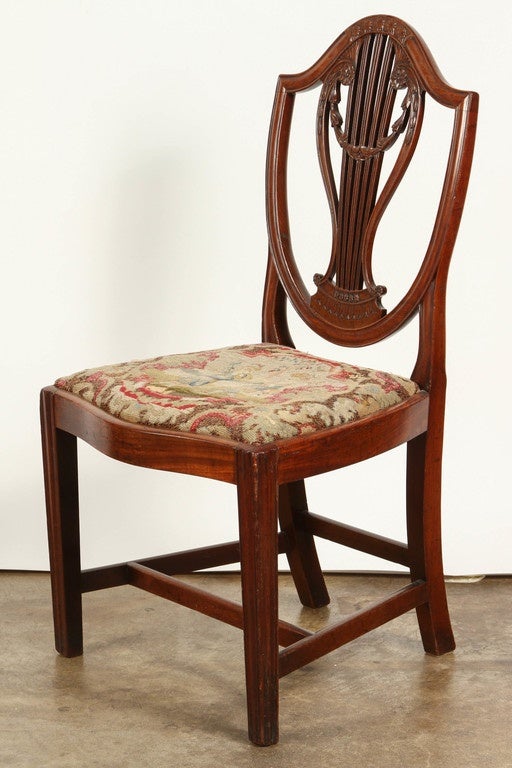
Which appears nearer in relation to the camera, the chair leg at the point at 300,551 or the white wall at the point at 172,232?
the chair leg at the point at 300,551

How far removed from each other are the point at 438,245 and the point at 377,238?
0.62 meters

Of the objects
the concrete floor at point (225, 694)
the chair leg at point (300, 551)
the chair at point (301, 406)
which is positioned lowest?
the concrete floor at point (225, 694)

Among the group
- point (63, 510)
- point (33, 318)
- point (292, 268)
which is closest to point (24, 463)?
point (33, 318)

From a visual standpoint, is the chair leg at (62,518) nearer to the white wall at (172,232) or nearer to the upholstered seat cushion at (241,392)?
the upholstered seat cushion at (241,392)

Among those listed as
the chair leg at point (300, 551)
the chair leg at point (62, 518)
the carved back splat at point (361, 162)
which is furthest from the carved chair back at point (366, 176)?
the chair leg at point (62, 518)

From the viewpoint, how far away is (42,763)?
1.70 metres

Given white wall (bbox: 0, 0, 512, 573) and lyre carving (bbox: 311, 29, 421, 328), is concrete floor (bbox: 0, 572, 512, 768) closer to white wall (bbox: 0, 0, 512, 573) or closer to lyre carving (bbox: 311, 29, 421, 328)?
white wall (bbox: 0, 0, 512, 573)

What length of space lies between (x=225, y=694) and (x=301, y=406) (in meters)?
0.53

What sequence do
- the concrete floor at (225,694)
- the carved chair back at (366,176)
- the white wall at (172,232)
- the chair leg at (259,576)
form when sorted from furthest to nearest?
1. the white wall at (172,232)
2. the carved chair back at (366,176)
3. the concrete floor at (225,694)
4. the chair leg at (259,576)

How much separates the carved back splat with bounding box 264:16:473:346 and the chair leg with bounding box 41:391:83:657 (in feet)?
1.52

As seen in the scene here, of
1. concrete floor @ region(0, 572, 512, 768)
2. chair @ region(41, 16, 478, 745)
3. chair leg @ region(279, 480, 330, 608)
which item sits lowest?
concrete floor @ region(0, 572, 512, 768)

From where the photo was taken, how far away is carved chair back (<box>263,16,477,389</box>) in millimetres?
1826

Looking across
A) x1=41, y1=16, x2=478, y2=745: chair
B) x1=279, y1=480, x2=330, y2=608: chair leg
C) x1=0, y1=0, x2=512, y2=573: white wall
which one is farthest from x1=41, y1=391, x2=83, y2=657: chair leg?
x1=0, y1=0, x2=512, y2=573: white wall

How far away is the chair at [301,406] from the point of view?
5.41ft
